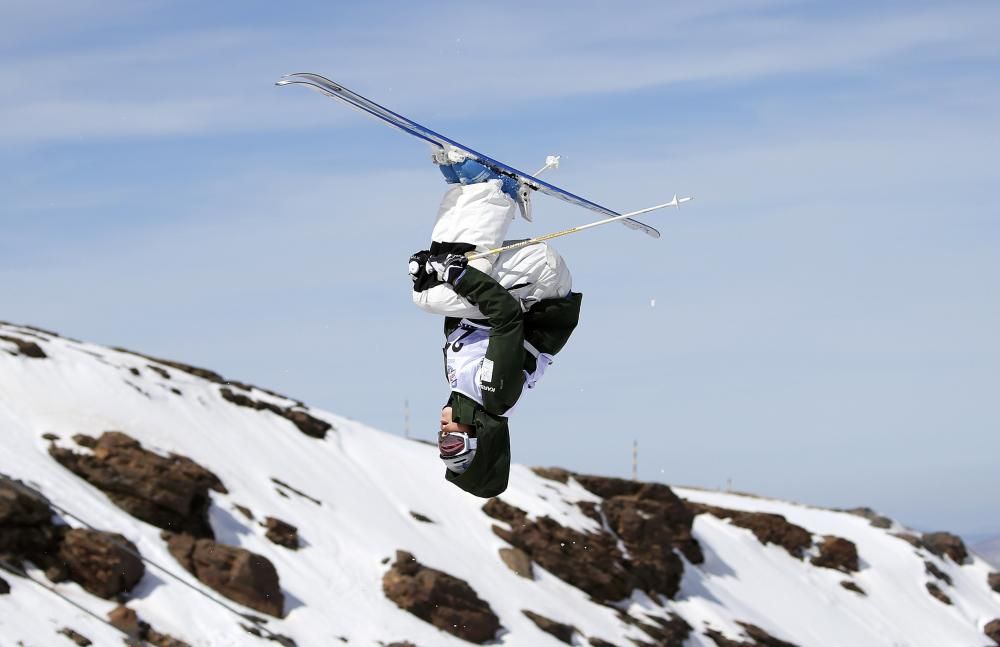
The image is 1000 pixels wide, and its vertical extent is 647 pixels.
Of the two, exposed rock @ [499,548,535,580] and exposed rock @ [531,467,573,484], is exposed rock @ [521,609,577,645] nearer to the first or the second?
exposed rock @ [499,548,535,580]

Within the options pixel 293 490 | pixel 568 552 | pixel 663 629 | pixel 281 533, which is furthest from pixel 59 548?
pixel 663 629

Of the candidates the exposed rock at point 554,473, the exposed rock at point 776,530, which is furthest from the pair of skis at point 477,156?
the exposed rock at point 776,530

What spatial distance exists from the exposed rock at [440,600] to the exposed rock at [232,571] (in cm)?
569

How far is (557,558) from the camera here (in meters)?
61.1

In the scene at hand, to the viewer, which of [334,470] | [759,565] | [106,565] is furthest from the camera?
[759,565]

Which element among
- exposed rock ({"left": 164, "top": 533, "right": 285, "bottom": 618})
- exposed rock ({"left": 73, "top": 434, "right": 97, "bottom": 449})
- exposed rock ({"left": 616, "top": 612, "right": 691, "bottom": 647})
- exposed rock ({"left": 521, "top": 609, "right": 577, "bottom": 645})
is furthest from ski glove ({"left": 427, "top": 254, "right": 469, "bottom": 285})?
exposed rock ({"left": 616, "top": 612, "right": 691, "bottom": 647})

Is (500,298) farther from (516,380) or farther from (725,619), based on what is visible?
(725,619)

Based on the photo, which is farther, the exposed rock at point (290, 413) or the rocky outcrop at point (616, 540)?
the rocky outcrop at point (616, 540)

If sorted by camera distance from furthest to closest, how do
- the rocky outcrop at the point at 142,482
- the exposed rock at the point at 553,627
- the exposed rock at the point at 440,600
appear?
the exposed rock at the point at 553,627 → the exposed rock at the point at 440,600 → the rocky outcrop at the point at 142,482

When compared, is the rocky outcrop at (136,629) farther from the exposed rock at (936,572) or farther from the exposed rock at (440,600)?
the exposed rock at (936,572)

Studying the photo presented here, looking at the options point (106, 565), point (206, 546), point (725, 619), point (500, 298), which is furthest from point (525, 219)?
point (725, 619)

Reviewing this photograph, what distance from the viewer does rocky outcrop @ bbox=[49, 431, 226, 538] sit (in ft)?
150

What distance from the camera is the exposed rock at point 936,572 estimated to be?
81938mm

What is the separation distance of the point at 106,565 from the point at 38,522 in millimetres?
2586
